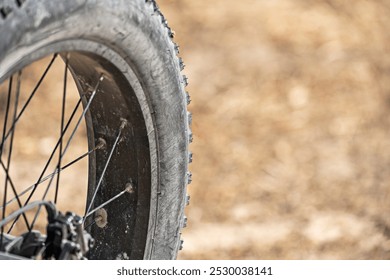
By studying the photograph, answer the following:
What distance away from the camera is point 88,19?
154cm

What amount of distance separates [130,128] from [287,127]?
110 inches

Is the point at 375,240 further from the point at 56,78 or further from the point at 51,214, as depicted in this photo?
the point at 51,214

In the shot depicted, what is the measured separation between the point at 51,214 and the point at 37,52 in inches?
10.9

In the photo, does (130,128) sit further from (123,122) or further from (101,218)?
(101,218)

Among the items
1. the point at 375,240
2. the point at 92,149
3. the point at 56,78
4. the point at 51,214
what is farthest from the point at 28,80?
the point at 51,214

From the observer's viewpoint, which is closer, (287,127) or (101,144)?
(101,144)

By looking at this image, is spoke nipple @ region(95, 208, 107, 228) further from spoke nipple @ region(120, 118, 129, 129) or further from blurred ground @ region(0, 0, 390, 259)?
blurred ground @ region(0, 0, 390, 259)

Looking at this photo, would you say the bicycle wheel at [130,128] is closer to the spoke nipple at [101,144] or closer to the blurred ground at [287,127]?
the spoke nipple at [101,144]

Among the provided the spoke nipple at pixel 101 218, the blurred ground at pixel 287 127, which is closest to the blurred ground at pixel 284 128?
the blurred ground at pixel 287 127

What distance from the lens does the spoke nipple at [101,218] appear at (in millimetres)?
1956

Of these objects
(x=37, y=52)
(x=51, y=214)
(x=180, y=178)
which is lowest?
(x=51, y=214)

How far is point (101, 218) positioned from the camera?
1962 mm

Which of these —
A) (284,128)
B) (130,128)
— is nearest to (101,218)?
(130,128)

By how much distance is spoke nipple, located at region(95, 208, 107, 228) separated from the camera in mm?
1956
